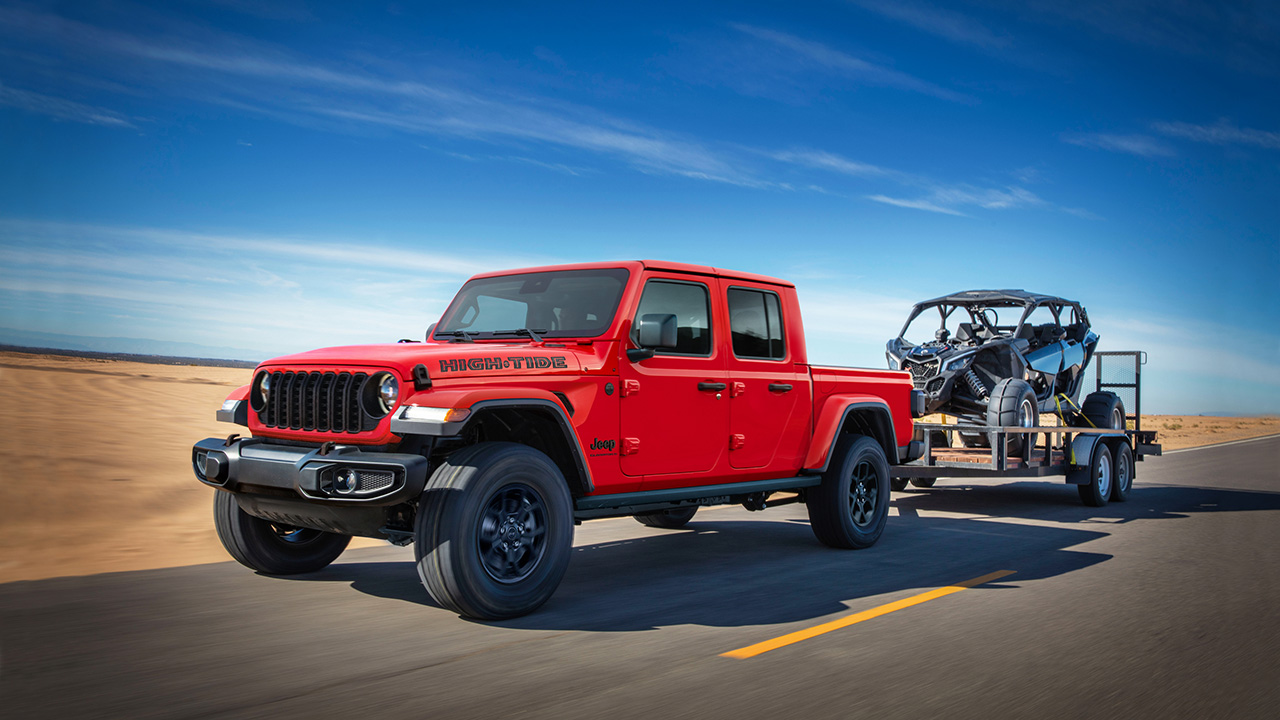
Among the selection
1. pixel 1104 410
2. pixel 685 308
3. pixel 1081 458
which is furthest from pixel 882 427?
pixel 1104 410

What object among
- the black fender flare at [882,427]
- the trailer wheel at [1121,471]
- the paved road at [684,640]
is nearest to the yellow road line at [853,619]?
the paved road at [684,640]

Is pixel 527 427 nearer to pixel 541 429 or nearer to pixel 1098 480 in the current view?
pixel 541 429

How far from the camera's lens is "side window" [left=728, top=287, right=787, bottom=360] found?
24.7ft

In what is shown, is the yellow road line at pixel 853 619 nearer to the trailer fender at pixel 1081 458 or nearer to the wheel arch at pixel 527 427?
the wheel arch at pixel 527 427

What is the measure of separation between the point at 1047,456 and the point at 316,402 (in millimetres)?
9528

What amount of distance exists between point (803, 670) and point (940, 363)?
8970mm

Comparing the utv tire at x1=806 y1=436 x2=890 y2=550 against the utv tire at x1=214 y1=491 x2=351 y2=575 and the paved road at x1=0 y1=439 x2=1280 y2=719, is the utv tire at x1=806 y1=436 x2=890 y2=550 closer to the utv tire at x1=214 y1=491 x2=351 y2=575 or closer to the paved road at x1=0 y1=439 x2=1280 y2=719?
the paved road at x1=0 y1=439 x2=1280 y2=719

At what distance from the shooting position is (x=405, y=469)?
511cm

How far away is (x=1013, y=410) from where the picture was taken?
11.5 meters

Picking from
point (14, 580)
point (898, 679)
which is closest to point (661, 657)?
point (898, 679)

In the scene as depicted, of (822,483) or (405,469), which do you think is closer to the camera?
(405,469)

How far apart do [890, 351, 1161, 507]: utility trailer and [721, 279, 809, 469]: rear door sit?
9.54 feet

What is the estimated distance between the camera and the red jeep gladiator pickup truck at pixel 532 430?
5.31 metres

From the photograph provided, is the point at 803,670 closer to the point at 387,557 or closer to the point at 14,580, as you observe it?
the point at 387,557
